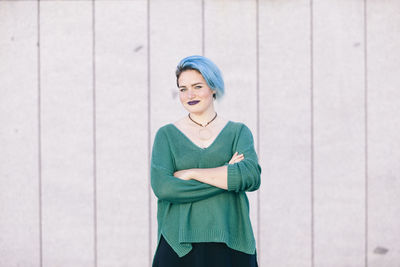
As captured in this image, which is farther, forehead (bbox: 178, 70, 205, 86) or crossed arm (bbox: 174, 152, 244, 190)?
forehead (bbox: 178, 70, 205, 86)

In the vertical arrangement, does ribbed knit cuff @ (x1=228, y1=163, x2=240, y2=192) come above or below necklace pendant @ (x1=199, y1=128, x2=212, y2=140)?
below

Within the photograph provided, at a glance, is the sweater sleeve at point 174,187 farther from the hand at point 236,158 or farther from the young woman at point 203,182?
the hand at point 236,158

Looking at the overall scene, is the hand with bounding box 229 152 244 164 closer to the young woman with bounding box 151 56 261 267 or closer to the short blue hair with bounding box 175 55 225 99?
the young woman with bounding box 151 56 261 267

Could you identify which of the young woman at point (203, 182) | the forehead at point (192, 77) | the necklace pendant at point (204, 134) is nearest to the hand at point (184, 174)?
the young woman at point (203, 182)

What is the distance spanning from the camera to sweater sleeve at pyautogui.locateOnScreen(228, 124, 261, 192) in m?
1.80

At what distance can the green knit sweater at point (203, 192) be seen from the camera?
181 centimetres

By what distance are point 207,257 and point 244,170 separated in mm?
337

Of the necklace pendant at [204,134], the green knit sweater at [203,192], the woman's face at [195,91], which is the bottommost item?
the green knit sweater at [203,192]

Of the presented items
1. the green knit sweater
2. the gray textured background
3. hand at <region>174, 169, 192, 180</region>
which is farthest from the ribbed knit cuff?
the gray textured background

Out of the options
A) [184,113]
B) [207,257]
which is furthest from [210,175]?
[184,113]

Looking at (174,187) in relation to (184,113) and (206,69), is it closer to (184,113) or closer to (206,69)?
(206,69)

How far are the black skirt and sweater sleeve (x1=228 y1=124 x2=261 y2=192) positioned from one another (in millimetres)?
222
